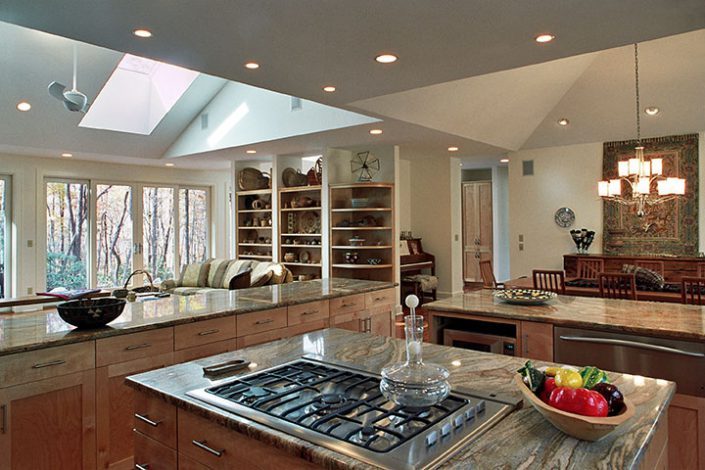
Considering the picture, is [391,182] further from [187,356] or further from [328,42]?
[187,356]

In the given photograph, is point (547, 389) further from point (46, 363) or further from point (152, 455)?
point (46, 363)

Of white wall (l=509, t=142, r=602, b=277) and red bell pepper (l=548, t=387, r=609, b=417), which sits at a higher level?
white wall (l=509, t=142, r=602, b=277)

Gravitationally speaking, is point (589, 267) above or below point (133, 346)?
above

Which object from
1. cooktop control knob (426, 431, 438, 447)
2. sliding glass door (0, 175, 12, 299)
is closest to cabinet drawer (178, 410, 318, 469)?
cooktop control knob (426, 431, 438, 447)

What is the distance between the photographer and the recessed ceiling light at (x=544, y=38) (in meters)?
2.91

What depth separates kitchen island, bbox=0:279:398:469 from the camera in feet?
7.11

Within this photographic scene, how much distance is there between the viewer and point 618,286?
4.38 metres

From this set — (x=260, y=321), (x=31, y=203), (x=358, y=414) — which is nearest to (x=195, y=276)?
(x=31, y=203)

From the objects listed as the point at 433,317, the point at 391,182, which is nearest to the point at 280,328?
the point at 433,317

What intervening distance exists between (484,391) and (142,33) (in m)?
2.66

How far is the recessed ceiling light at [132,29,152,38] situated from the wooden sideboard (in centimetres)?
628

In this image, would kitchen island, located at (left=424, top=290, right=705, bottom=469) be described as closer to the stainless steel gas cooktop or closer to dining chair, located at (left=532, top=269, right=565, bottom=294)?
the stainless steel gas cooktop

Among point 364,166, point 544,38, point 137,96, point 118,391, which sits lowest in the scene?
point 118,391

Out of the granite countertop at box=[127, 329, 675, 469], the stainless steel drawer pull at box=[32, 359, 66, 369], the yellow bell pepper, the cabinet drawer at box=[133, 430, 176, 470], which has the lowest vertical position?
the cabinet drawer at box=[133, 430, 176, 470]
